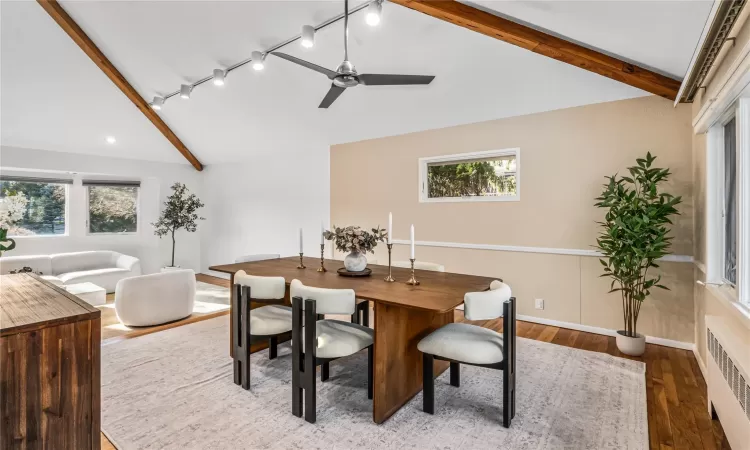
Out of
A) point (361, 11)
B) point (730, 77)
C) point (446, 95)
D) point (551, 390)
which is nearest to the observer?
point (730, 77)

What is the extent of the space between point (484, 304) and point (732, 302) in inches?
56.2

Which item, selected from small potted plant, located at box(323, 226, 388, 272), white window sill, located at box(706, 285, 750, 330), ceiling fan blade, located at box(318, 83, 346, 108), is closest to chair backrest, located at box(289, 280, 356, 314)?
small potted plant, located at box(323, 226, 388, 272)

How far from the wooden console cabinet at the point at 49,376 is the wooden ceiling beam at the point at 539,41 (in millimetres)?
2815

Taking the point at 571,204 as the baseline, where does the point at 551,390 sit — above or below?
below

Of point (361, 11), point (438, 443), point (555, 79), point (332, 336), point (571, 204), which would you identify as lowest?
point (438, 443)

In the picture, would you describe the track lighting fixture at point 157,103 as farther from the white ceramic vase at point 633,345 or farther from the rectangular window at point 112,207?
the white ceramic vase at point 633,345

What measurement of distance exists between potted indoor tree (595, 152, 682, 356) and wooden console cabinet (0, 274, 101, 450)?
3513 millimetres

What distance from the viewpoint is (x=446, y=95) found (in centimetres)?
414

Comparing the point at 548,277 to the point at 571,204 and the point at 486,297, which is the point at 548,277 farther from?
the point at 486,297

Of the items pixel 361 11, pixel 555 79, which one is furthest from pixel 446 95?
pixel 361 11

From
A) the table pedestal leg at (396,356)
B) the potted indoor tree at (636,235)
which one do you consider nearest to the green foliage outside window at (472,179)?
the potted indoor tree at (636,235)

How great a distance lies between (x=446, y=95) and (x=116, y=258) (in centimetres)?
587

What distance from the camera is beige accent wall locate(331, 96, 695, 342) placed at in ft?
10.9

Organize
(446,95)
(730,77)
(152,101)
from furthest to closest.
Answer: (152,101) < (446,95) < (730,77)
